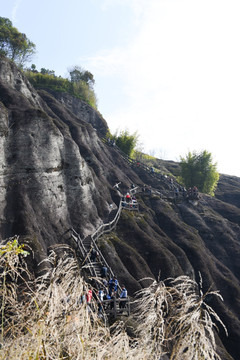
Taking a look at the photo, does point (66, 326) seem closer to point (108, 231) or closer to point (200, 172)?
point (108, 231)

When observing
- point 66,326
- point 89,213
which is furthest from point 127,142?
point 66,326

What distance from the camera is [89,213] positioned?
35.7m

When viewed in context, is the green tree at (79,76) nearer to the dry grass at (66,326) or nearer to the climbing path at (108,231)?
the climbing path at (108,231)

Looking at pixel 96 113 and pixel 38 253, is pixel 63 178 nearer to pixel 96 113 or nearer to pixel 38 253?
pixel 38 253

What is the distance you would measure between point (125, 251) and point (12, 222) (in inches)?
554

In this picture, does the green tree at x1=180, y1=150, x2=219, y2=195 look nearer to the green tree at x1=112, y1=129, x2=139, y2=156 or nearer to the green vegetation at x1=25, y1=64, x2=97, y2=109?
the green tree at x1=112, y1=129, x2=139, y2=156

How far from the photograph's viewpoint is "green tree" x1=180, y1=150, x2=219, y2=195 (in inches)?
2908

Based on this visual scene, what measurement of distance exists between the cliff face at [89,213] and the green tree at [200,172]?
1955cm

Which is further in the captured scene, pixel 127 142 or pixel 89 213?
pixel 127 142

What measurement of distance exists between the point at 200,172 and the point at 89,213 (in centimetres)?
4702

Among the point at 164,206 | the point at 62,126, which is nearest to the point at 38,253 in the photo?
the point at 62,126

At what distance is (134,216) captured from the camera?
4206 cm

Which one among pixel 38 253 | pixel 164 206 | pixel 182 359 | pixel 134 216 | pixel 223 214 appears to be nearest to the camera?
pixel 182 359

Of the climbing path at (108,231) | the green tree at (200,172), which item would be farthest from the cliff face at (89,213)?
the green tree at (200,172)
